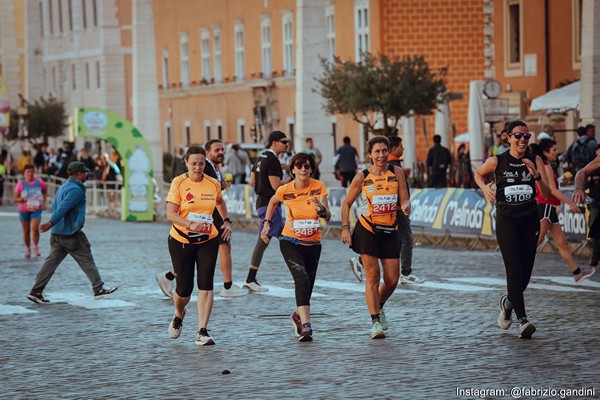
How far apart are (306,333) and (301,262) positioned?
31.2 inches

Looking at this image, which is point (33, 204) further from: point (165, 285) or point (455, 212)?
point (165, 285)

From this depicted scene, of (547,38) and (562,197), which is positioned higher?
(547,38)

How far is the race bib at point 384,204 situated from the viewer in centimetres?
1436

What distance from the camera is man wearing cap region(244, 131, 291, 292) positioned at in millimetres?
18422

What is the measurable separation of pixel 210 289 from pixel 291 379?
92.6 inches

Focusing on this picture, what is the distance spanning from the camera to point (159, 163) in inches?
1796

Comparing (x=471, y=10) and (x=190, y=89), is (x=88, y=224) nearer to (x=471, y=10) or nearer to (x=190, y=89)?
(x=471, y=10)

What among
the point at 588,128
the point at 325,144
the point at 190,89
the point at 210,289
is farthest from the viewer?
the point at 190,89

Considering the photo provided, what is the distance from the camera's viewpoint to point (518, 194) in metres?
14.1

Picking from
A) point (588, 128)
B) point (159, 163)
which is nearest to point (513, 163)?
point (588, 128)

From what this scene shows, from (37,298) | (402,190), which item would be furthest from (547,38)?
(402,190)

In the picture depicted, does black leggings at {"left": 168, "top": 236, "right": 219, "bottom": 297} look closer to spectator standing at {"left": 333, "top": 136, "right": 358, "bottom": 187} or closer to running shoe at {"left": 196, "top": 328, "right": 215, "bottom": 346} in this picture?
running shoe at {"left": 196, "top": 328, "right": 215, "bottom": 346}

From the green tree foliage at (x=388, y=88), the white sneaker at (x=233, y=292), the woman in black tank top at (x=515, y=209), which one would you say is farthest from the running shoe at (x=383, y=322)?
the green tree foliage at (x=388, y=88)

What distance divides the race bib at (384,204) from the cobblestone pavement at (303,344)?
1.03 m
